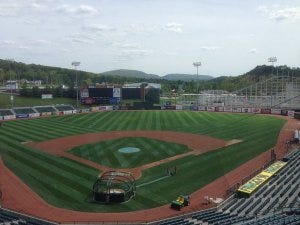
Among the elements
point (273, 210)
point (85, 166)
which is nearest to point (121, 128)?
point (85, 166)

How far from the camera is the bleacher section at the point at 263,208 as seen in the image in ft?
78.0

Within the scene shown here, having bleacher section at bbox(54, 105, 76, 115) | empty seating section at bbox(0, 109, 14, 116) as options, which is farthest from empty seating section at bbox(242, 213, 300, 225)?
bleacher section at bbox(54, 105, 76, 115)

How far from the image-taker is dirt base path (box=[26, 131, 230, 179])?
4350 cm

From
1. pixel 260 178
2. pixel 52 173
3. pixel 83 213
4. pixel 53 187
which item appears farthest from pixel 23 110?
pixel 260 178

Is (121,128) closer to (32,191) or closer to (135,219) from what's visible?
Answer: (32,191)

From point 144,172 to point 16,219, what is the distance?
15257 mm

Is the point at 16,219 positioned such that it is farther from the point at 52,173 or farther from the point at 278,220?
the point at 278,220

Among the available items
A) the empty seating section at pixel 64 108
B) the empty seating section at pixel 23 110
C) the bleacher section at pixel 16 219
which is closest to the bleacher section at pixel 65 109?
A: the empty seating section at pixel 64 108

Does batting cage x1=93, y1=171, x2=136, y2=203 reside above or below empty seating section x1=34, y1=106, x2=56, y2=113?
below

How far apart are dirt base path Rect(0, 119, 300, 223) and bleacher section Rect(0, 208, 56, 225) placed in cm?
116

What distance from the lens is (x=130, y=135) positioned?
59.9 meters

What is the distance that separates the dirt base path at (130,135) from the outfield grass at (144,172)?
1.41 metres

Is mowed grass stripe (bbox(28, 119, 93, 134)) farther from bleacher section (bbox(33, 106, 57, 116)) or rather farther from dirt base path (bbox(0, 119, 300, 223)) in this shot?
dirt base path (bbox(0, 119, 300, 223))

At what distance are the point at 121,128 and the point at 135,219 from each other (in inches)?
1621
